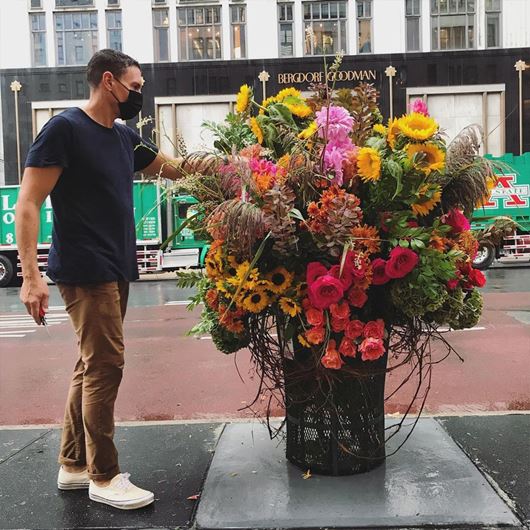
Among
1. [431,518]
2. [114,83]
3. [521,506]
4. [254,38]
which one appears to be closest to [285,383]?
[431,518]

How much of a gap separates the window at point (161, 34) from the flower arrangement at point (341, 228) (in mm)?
22674

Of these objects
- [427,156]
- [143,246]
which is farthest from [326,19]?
[427,156]

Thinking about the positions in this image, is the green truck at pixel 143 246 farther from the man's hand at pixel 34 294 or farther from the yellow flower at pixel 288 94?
the man's hand at pixel 34 294

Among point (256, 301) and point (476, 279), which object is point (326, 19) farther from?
point (256, 301)

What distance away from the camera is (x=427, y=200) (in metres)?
2.57

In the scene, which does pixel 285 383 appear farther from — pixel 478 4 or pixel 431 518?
pixel 478 4

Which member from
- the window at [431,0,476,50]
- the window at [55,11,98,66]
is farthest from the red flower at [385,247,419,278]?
the window at [55,11,98,66]

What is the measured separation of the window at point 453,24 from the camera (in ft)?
76.7

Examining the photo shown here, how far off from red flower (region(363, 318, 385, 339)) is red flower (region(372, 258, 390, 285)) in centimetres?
18

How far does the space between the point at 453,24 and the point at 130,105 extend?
23541 mm

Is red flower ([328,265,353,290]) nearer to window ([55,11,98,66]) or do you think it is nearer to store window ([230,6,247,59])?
store window ([230,6,247,59])

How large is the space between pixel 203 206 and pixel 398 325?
1020mm

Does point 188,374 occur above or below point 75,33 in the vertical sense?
below

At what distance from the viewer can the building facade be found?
2338 centimetres
